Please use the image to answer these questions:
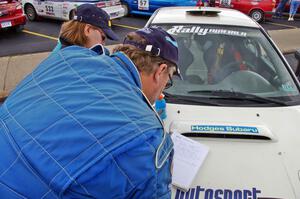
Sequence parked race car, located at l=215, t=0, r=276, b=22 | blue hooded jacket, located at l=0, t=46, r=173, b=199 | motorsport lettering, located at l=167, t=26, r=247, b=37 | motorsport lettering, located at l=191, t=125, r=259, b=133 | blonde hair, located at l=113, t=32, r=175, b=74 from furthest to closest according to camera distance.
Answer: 1. parked race car, located at l=215, t=0, r=276, b=22
2. motorsport lettering, located at l=167, t=26, r=247, b=37
3. motorsport lettering, located at l=191, t=125, r=259, b=133
4. blonde hair, located at l=113, t=32, r=175, b=74
5. blue hooded jacket, located at l=0, t=46, r=173, b=199

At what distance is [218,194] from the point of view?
6.43 ft

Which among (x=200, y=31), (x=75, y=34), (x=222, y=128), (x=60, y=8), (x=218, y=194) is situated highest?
(x=75, y=34)

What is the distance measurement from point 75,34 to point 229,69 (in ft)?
4.32

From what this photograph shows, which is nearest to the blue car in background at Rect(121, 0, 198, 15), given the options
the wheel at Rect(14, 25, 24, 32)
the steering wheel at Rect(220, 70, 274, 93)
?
the wheel at Rect(14, 25, 24, 32)

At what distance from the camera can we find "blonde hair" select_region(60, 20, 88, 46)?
2412 mm

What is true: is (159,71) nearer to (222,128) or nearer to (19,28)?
(222,128)

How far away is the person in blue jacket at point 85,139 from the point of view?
1.08 metres

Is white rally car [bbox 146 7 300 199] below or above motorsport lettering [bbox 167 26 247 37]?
below

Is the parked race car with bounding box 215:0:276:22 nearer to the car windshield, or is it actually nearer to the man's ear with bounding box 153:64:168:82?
the car windshield

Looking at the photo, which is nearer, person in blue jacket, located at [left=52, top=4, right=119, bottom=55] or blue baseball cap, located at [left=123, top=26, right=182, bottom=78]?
blue baseball cap, located at [left=123, top=26, right=182, bottom=78]

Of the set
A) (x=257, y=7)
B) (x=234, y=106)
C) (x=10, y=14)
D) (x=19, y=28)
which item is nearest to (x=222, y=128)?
(x=234, y=106)

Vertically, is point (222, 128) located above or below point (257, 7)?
above

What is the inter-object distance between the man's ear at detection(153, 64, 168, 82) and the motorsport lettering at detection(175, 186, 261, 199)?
2.61ft

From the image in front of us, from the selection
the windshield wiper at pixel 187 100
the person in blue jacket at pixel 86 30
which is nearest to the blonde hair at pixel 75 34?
the person in blue jacket at pixel 86 30
